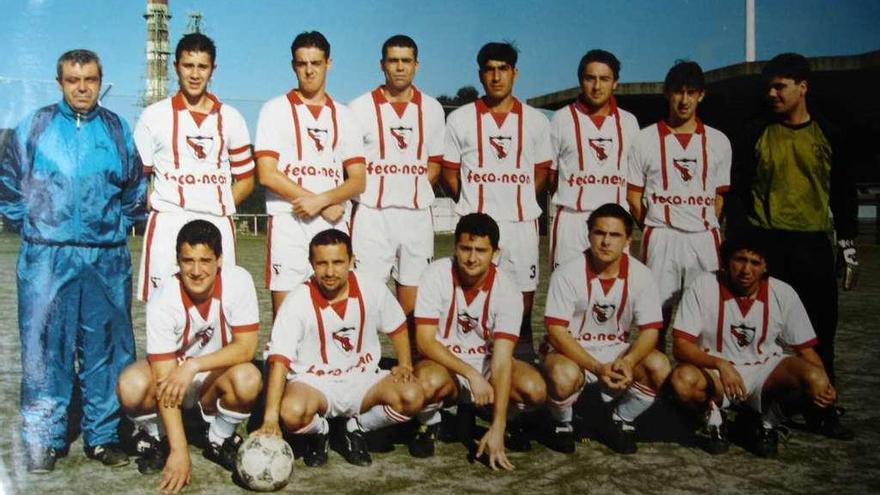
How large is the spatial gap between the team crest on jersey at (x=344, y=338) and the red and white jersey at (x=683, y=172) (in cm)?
189

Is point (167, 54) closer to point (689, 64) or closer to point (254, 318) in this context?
point (254, 318)

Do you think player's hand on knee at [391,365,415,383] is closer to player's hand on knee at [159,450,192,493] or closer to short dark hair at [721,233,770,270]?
player's hand on knee at [159,450,192,493]

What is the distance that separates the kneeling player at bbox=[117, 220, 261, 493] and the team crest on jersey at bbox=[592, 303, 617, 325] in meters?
1.66

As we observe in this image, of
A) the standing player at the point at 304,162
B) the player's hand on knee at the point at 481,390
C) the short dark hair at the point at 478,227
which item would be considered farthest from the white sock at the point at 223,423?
the short dark hair at the point at 478,227

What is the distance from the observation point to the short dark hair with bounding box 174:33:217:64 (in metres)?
3.75

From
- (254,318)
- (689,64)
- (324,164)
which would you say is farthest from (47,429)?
(689,64)

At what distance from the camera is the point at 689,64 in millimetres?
4234

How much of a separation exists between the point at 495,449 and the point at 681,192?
1.91 m

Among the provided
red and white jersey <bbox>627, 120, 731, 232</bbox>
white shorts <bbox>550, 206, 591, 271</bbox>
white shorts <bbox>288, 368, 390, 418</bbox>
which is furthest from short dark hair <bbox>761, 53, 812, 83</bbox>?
white shorts <bbox>288, 368, 390, 418</bbox>

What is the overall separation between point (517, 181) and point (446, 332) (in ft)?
3.35

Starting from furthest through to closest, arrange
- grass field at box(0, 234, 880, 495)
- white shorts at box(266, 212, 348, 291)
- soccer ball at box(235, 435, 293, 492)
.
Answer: white shorts at box(266, 212, 348, 291) < grass field at box(0, 234, 880, 495) < soccer ball at box(235, 435, 293, 492)

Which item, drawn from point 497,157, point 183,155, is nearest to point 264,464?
point 183,155

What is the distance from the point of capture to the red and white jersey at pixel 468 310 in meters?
3.74

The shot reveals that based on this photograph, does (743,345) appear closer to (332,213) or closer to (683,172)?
(683,172)
